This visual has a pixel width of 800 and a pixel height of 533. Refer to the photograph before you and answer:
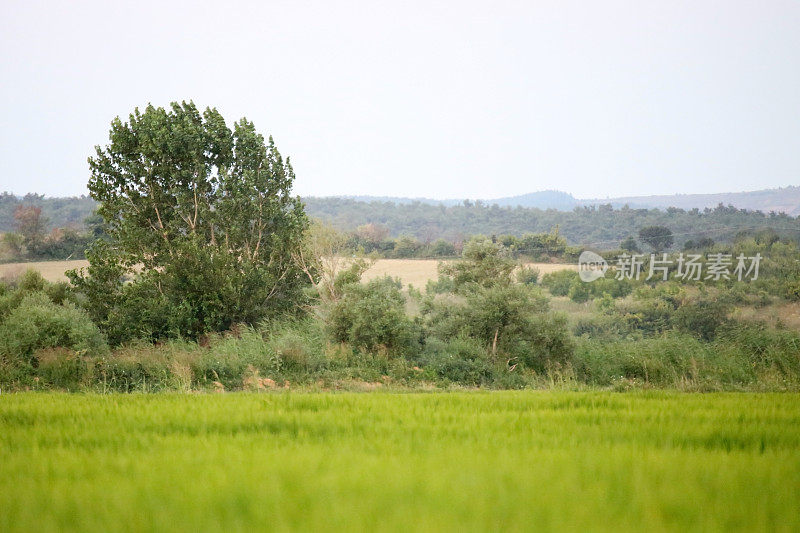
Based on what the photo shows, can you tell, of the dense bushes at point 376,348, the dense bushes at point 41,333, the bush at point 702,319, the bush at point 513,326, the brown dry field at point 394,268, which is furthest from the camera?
the brown dry field at point 394,268

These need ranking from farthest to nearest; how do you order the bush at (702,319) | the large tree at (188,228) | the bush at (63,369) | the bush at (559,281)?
the bush at (559,281) < the bush at (702,319) < the large tree at (188,228) < the bush at (63,369)

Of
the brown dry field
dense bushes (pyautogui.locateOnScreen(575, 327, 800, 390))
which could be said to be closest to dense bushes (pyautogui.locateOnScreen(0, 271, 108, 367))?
dense bushes (pyautogui.locateOnScreen(575, 327, 800, 390))

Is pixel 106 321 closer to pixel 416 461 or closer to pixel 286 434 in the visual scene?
pixel 286 434

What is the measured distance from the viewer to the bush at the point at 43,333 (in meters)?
16.2

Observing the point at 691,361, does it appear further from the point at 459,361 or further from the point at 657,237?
the point at 657,237

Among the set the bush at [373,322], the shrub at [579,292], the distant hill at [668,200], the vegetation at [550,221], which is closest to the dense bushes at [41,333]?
the bush at [373,322]

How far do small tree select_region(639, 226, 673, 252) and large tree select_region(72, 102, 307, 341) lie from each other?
3664 cm

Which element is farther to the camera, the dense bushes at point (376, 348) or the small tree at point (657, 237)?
the small tree at point (657, 237)

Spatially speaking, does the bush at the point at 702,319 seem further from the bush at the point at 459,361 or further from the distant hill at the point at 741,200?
the distant hill at the point at 741,200

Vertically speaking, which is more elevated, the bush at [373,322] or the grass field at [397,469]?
the grass field at [397,469]

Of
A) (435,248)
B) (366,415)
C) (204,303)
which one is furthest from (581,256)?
(366,415)

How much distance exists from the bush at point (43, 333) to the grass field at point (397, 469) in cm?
1126

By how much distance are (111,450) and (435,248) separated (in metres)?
50.8

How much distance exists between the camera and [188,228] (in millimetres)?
22000
